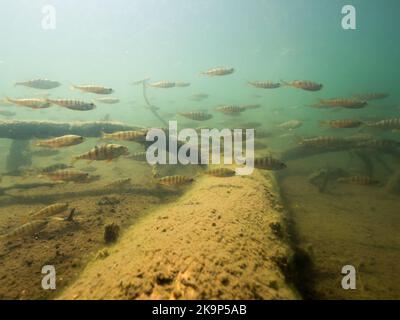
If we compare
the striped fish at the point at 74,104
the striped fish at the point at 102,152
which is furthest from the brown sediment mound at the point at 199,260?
the striped fish at the point at 74,104

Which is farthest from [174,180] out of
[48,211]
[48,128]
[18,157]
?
[18,157]

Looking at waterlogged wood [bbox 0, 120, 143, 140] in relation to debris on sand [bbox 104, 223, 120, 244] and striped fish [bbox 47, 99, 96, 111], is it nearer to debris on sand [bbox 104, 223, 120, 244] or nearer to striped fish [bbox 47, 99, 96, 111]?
striped fish [bbox 47, 99, 96, 111]

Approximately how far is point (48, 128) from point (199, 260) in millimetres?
10316

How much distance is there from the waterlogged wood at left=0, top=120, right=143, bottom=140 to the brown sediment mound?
7339 mm

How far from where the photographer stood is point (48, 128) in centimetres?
1110

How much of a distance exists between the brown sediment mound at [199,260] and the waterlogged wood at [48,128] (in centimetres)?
734

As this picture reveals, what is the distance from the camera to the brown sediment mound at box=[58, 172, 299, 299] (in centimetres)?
258

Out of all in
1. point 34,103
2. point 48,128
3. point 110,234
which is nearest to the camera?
point 110,234

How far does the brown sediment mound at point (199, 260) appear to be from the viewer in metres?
2.58

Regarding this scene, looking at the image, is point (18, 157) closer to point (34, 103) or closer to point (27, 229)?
point (34, 103)
